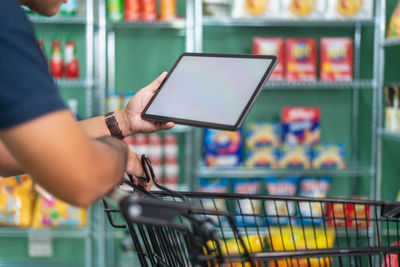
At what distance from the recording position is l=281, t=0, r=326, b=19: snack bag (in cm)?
316

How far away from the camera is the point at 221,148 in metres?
3.24

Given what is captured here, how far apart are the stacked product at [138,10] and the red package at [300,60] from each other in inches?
30.3

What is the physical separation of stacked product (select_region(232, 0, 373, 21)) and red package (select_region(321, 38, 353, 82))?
0.17 m

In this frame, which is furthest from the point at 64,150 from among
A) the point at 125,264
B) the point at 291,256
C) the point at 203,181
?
the point at 125,264

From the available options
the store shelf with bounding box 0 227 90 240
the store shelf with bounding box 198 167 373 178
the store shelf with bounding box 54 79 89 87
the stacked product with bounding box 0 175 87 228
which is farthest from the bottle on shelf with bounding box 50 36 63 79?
the store shelf with bounding box 198 167 373 178

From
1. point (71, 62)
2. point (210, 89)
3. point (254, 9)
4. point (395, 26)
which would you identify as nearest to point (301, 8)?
point (254, 9)

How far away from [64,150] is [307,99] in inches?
121

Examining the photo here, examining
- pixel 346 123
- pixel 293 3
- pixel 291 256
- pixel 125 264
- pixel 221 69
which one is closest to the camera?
pixel 291 256

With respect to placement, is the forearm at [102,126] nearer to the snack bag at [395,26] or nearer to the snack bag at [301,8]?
the snack bag at [301,8]

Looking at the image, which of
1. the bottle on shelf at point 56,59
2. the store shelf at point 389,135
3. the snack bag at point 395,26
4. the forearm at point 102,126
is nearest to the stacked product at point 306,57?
the snack bag at point 395,26

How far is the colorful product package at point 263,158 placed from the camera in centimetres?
324

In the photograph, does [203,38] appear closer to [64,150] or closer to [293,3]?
[293,3]

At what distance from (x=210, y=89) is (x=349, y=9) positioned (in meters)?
2.34

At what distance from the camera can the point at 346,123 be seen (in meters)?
3.67
